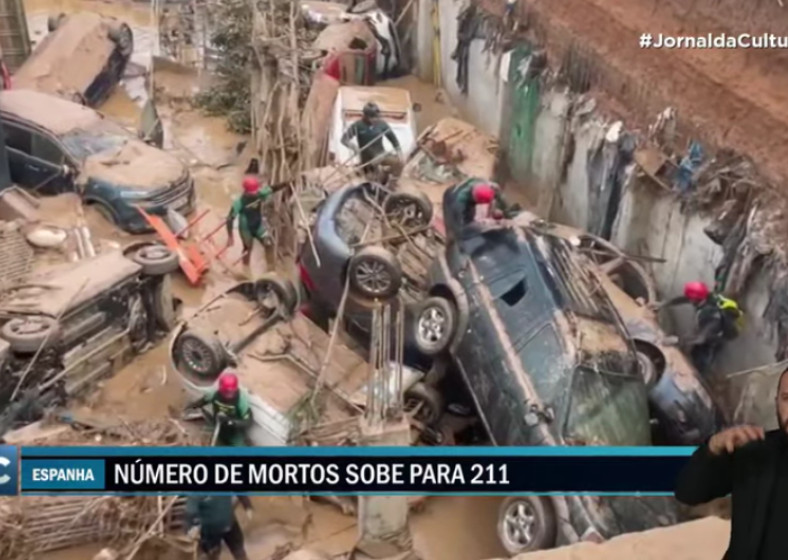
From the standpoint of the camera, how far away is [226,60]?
22.4 feet

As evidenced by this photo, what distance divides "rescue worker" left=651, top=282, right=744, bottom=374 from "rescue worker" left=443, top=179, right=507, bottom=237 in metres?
0.97

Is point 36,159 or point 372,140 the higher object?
point 372,140

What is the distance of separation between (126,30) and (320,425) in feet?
12.2

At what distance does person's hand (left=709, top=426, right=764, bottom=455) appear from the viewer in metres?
2.63

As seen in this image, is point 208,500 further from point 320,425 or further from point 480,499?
point 480,499

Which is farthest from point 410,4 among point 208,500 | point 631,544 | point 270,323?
point 631,544

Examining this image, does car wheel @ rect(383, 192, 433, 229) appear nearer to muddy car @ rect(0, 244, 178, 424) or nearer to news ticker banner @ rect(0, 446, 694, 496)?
muddy car @ rect(0, 244, 178, 424)

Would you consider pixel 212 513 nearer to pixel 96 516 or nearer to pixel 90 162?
pixel 96 516

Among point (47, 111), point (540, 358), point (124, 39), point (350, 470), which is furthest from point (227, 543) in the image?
point (124, 39)

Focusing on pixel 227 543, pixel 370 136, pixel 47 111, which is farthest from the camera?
pixel 47 111

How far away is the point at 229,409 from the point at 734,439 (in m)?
2.58

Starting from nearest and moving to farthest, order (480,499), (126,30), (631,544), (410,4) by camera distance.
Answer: (631,544) < (480,499) < (410,4) < (126,30)

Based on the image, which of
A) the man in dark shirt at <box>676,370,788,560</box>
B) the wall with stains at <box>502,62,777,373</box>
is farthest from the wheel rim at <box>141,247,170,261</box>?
the man in dark shirt at <box>676,370,788,560</box>

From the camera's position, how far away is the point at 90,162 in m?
6.87
